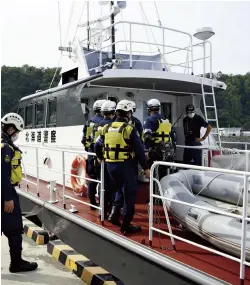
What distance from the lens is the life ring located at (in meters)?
6.16

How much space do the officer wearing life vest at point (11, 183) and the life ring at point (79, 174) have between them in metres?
1.80

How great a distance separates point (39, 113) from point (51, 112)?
73 centimetres

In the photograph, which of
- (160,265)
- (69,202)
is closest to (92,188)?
(69,202)

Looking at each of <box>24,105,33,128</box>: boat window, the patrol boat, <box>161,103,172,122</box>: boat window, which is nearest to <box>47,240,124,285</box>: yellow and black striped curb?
the patrol boat

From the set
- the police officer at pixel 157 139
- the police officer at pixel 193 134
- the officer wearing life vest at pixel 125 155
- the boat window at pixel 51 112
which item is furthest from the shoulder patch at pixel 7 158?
the police officer at pixel 193 134

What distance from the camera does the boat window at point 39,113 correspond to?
8.13 metres

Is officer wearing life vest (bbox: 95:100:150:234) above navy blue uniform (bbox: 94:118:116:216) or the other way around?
above

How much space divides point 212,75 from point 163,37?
1.24 m

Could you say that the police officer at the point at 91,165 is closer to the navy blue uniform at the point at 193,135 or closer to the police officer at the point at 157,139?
the police officer at the point at 157,139

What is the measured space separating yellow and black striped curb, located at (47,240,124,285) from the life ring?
109 cm

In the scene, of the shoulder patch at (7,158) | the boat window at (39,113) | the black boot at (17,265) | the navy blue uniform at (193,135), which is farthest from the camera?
the boat window at (39,113)

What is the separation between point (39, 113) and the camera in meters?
8.30

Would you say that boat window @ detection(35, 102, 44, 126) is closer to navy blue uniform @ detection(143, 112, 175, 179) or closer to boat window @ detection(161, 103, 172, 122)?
boat window @ detection(161, 103, 172, 122)

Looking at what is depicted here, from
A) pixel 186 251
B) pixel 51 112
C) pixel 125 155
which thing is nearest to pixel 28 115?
pixel 51 112
